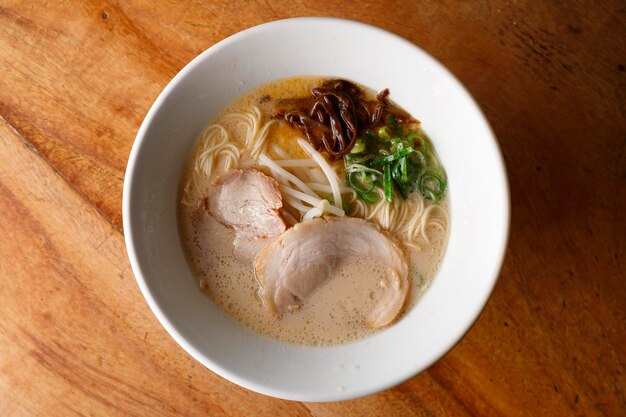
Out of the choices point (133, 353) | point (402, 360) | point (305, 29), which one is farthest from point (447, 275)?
point (133, 353)

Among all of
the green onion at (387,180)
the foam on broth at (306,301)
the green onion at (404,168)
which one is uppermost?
the green onion at (404,168)

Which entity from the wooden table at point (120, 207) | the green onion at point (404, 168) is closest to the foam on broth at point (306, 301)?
the green onion at point (404, 168)

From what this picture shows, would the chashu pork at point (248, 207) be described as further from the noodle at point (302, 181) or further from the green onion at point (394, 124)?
the green onion at point (394, 124)

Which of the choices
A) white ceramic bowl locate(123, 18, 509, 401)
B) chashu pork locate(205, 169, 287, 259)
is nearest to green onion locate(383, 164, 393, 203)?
white ceramic bowl locate(123, 18, 509, 401)

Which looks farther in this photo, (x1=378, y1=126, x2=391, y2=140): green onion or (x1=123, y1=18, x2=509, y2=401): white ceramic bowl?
(x1=378, y1=126, x2=391, y2=140): green onion

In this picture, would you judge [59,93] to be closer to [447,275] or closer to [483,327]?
[447,275]

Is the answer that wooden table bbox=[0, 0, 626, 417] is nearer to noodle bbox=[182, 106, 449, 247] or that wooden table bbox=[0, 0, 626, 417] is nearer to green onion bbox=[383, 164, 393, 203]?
noodle bbox=[182, 106, 449, 247]

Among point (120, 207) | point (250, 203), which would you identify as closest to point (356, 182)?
point (250, 203)
